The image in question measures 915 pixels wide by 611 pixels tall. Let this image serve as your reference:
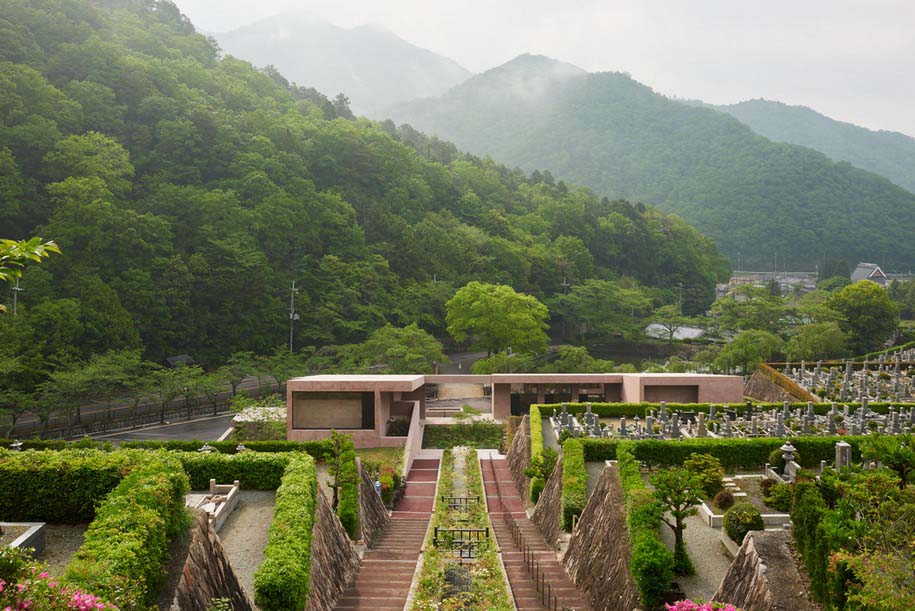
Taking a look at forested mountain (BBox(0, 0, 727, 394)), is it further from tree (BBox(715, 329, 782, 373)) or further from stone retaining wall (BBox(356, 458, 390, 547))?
stone retaining wall (BBox(356, 458, 390, 547))

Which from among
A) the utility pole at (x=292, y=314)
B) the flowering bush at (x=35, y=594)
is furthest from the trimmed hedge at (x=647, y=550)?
the utility pole at (x=292, y=314)

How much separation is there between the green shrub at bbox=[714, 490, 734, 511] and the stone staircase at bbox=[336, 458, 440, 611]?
7.10 m

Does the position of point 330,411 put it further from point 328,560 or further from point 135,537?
point 135,537

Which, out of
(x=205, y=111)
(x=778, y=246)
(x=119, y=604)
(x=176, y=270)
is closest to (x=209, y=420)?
(x=176, y=270)

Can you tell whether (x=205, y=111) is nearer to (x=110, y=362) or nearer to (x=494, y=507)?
(x=110, y=362)

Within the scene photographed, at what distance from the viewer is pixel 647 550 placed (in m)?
11.8

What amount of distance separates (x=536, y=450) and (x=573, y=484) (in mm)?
5455

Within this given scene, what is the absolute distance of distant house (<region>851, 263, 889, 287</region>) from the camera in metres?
96.6

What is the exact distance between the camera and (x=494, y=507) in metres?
22.6

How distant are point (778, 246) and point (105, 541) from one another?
119m

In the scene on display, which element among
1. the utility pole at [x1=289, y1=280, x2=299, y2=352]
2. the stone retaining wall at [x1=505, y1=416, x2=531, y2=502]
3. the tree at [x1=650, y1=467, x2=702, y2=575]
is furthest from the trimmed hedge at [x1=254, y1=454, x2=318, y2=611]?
the utility pole at [x1=289, y1=280, x2=299, y2=352]

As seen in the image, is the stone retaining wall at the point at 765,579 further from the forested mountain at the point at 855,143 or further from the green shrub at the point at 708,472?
the forested mountain at the point at 855,143

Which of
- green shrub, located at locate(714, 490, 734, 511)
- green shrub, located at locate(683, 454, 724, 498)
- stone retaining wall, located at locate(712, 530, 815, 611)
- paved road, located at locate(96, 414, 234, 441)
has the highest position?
stone retaining wall, located at locate(712, 530, 815, 611)

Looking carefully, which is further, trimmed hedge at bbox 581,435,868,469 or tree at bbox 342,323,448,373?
tree at bbox 342,323,448,373
